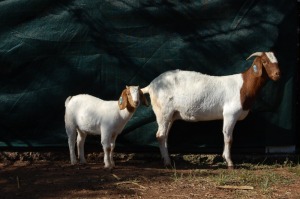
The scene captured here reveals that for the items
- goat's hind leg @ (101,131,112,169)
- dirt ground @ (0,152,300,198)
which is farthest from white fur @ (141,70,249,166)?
goat's hind leg @ (101,131,112,169)

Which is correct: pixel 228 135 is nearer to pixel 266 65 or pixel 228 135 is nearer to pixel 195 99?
pixel 195 99

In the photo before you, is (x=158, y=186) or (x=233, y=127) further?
(x=233, y=127)

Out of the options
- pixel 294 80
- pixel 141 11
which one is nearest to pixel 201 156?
pixel 294 80

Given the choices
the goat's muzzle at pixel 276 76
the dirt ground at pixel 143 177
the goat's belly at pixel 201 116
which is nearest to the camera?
the dirt ground at pixel 143 177

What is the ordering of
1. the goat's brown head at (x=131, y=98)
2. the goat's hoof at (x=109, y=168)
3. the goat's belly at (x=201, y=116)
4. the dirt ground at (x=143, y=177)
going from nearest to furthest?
1. the dirt ground at (x=143, y=177)
2. the goat's brown head at (x=131, y=98)
3. the goat's hoof at (x=109, y=168)
4. the goat's belly at (x=201, y=116)

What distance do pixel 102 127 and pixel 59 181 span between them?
879 millimetres

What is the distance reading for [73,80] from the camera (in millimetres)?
7141

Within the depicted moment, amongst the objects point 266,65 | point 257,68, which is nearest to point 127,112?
point 257,68

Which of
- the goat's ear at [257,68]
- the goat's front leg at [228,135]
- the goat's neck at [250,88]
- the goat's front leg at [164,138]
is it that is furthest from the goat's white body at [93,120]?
the goat's ear at [257,68]

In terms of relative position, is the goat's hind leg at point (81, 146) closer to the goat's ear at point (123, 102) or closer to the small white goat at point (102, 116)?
the small white goat at point (102, 116)

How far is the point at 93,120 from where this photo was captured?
21.5 ft

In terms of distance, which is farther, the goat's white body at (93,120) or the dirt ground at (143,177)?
the goat's white body at (93,120)

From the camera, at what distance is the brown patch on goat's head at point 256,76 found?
262 inches

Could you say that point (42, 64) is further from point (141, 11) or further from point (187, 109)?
point (187, 109)
